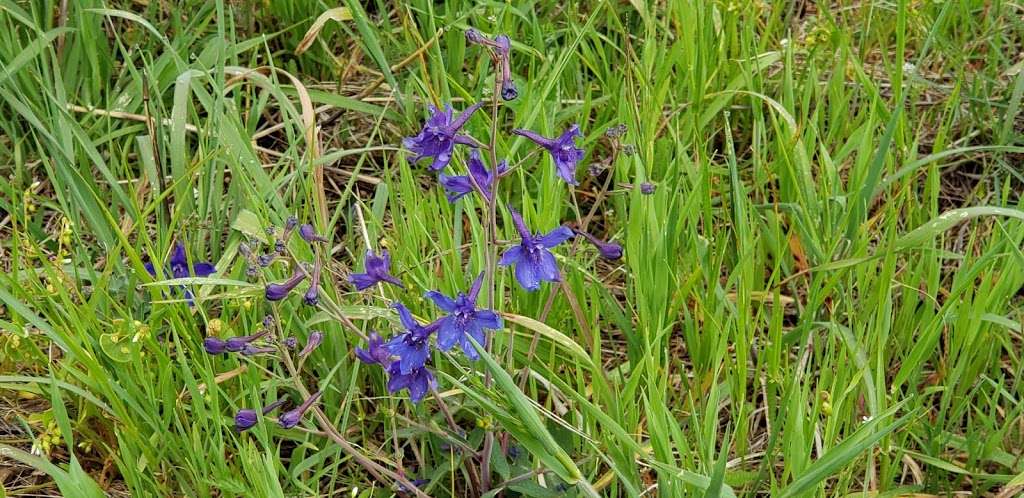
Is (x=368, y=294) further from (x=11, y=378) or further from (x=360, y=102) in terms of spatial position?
(x=360, y=102)

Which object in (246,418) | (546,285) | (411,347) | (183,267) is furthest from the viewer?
(183,267)

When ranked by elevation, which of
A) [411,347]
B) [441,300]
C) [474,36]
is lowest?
[411,347]

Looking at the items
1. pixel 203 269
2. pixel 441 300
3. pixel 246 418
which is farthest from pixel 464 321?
pixel 203 269

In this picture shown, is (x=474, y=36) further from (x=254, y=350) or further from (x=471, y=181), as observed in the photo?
(x=254, y=350)

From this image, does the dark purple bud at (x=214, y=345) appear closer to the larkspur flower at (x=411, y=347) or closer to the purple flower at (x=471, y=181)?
the larkspur flower at (x=411, y=347)

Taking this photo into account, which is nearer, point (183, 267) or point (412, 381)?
point (412, 381)

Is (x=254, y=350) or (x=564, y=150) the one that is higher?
(x=564, y=150)

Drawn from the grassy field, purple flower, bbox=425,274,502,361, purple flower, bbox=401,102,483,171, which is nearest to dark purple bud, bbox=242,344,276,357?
the grassy field

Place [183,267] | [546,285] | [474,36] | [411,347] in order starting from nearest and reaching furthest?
[474,36] < [411,347] < [546,285] < [183,267]
